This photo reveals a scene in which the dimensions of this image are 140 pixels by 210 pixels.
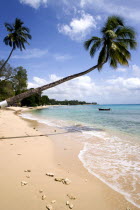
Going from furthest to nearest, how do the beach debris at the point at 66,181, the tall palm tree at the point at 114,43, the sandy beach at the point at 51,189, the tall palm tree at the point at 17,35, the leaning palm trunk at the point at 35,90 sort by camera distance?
the tall palm tree at the point at 17,35
the tall palm tree at the point at 114,43
the leaning palm trunk at the point at 35,90
the beach debris at the point at 66,181
the sandy beach at the point at 51,189

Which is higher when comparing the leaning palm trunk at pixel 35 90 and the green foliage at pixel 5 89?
the green foliage at pixel 5 89

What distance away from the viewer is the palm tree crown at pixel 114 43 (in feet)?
39.3

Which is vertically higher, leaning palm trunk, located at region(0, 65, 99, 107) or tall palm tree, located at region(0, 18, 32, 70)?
tall palm tree, located at region(0, 18, 32, 70)

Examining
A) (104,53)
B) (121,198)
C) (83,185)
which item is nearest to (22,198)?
(83,185)

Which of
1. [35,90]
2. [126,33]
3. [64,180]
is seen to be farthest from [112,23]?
[64,180]

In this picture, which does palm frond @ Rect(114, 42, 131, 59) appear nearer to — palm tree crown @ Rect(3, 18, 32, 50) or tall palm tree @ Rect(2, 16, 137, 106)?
tall palm tree @ Rect(2, 16, 137, 106)

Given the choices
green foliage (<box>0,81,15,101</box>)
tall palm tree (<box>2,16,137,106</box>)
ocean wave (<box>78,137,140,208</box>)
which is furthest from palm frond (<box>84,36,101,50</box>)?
green foliage (<box>0,81,15,101</box>)

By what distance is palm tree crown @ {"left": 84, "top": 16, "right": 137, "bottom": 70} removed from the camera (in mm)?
11969

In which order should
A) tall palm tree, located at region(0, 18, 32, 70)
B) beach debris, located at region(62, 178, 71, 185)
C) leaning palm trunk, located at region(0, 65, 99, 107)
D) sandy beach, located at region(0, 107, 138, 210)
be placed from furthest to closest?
tall palm tree, located at region(0, 18, 32, 70), leaning palm trunk, located at region(0, 65, 99, 107), beach debris, located at region(62, 178, 71, 185), sandy beach, located at region(0, 107, 138, 210)

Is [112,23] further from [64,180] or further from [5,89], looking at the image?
[5,89]

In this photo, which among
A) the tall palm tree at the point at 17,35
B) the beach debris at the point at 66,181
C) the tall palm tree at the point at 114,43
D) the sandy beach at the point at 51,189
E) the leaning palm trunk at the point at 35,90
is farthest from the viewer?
the tall palm tree at the point at 17,35

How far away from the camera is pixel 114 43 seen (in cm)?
1211

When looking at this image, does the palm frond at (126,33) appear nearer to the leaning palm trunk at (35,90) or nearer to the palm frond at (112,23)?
the palm frond at (112,23)

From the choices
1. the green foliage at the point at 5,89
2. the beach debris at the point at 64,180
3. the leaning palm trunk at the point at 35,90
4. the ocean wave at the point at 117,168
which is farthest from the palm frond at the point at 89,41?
the green foliage at the point at 5,89
